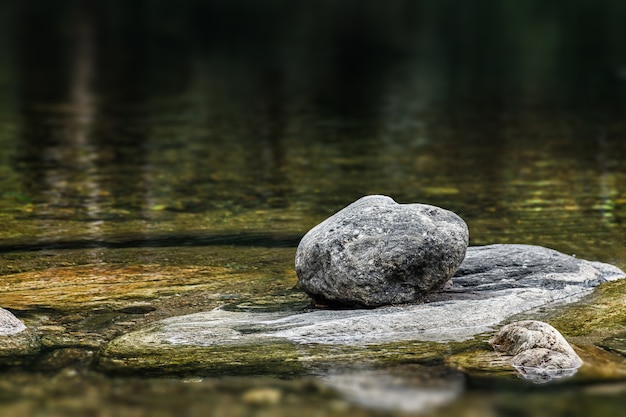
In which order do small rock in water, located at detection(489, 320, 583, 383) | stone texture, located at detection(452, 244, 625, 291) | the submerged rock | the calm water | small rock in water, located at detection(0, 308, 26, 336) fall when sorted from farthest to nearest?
the calm water < stone texture, located at detection(452, 244, 625, 291) < small rock in water, located at detection(0, 308, 26, 336) < the submerged rock < small rock in water, located at detection(489, 320, 583, 383)

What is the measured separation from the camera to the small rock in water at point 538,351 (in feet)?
25.2

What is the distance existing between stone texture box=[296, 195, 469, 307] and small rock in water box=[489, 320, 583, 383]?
52.5 inches

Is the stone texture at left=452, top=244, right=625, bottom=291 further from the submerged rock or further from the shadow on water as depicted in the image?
the submerged rock

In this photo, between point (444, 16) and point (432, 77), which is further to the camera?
point (444, 16)

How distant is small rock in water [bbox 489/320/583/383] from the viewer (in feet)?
25.2

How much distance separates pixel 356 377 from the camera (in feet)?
24.6

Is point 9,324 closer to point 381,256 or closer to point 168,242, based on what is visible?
point 381,256

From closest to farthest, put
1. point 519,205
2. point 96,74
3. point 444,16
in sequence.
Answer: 1. point 519,205
2. point 96,74
3. point 444,16

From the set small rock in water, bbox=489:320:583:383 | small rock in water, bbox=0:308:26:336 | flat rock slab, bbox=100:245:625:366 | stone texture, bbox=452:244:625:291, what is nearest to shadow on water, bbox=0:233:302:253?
stone texture, bbox=452:244:625:291

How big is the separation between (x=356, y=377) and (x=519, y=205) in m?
8.67

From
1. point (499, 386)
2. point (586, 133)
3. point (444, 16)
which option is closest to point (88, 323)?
point (499, 386)

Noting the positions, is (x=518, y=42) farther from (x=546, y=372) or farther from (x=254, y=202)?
(x=546, y=372)

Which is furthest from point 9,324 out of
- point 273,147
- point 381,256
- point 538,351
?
point 273,147

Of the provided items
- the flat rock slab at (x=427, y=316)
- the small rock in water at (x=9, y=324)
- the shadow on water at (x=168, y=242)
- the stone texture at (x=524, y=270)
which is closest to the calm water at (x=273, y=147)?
the shadow on water at (x=168, y=242)
